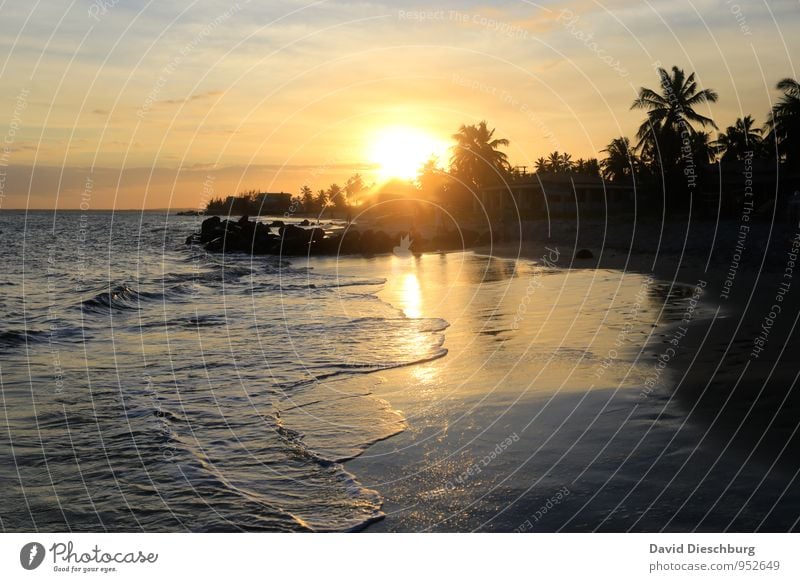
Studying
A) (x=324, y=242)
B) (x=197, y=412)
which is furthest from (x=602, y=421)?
(x=324, y=242)

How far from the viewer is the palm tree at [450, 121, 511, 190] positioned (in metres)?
110

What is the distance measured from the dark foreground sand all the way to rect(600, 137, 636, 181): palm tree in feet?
195

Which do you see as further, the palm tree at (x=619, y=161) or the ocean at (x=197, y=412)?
the palm tree at (x=619, y=161)

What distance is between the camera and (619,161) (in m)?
88.1

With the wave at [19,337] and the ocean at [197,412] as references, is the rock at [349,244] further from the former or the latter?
the wave at [19,337]

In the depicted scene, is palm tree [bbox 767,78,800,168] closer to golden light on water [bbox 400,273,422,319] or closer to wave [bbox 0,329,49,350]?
golden light on water [bbox 400,273,422,319]

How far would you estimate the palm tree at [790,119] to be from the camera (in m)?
55.9

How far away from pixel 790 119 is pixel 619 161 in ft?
105

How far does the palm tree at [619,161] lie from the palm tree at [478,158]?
61.8ft

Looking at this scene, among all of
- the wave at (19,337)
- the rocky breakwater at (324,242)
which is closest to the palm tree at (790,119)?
the rocky breakwater at (324,242)
